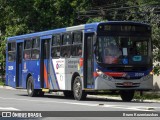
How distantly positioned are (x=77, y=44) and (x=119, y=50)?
211 centimetres

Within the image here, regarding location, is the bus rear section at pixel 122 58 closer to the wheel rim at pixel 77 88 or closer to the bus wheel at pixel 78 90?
the bus wheel at pixel 78 90

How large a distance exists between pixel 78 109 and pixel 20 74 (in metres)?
12.1

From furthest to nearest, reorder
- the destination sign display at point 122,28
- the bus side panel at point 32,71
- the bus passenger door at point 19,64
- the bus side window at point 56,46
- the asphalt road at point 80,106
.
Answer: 1. the bus passenger door at point 19,64
2. the bus side panel at point 32,71
3. the bus side window at point 56,46
4. the destination sign display at point 122,28
5. the asphalt road at point 80,106

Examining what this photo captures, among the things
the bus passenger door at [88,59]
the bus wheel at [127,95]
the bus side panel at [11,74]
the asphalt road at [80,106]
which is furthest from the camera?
the bus side panel at [11,74]

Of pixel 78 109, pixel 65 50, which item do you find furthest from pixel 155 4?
pixel 78 109

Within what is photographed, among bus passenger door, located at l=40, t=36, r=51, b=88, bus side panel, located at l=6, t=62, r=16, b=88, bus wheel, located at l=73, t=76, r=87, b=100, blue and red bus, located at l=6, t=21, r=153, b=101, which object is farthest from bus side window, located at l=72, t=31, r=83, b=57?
bus side panel, located at l=6, t=62, r=16, b=88

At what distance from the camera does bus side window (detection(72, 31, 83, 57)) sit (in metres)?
23.6

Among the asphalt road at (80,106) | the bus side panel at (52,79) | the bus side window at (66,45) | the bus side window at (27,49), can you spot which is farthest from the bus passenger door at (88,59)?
the bus side window at (27,49)

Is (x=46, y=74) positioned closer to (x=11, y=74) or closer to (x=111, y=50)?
(x=11, y=74)

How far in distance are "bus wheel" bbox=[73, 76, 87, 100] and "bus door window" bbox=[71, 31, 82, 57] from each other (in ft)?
3.56

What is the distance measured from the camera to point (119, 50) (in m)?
22.7

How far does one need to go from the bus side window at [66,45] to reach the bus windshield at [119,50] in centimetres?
247

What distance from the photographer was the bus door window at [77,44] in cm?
2362

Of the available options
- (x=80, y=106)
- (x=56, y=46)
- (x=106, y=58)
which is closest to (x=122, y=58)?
(x=106, y=58)
